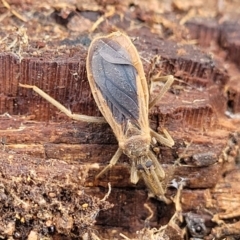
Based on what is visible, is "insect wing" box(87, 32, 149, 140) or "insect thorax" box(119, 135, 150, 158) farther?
"insect thorax" box(119, 135, 150, 158)

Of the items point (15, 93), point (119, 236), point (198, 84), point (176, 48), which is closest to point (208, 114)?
Result: point (198, 84)


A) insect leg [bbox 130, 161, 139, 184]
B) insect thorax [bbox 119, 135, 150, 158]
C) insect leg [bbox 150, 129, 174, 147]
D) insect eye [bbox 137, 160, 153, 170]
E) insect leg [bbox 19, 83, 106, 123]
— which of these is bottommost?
insect leg [bbox 130, 161, 139, 184]

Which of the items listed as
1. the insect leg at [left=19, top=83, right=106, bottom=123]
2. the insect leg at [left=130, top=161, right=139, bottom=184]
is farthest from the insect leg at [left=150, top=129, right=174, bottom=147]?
the insect leg at [left=19, top=83, right=106, bottom=123]

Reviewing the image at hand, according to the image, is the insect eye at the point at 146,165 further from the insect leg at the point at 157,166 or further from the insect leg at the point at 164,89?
the insect leg at the point at 164,89

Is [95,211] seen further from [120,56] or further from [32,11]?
[32,11]

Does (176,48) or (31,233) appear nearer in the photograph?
(31,233)

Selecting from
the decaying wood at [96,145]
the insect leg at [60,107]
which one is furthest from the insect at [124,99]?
the decaying wood at [96,145]

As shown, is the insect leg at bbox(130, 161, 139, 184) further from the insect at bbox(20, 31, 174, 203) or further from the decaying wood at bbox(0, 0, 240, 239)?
the decaying wood at bbox(0, 0, 240, 239)
